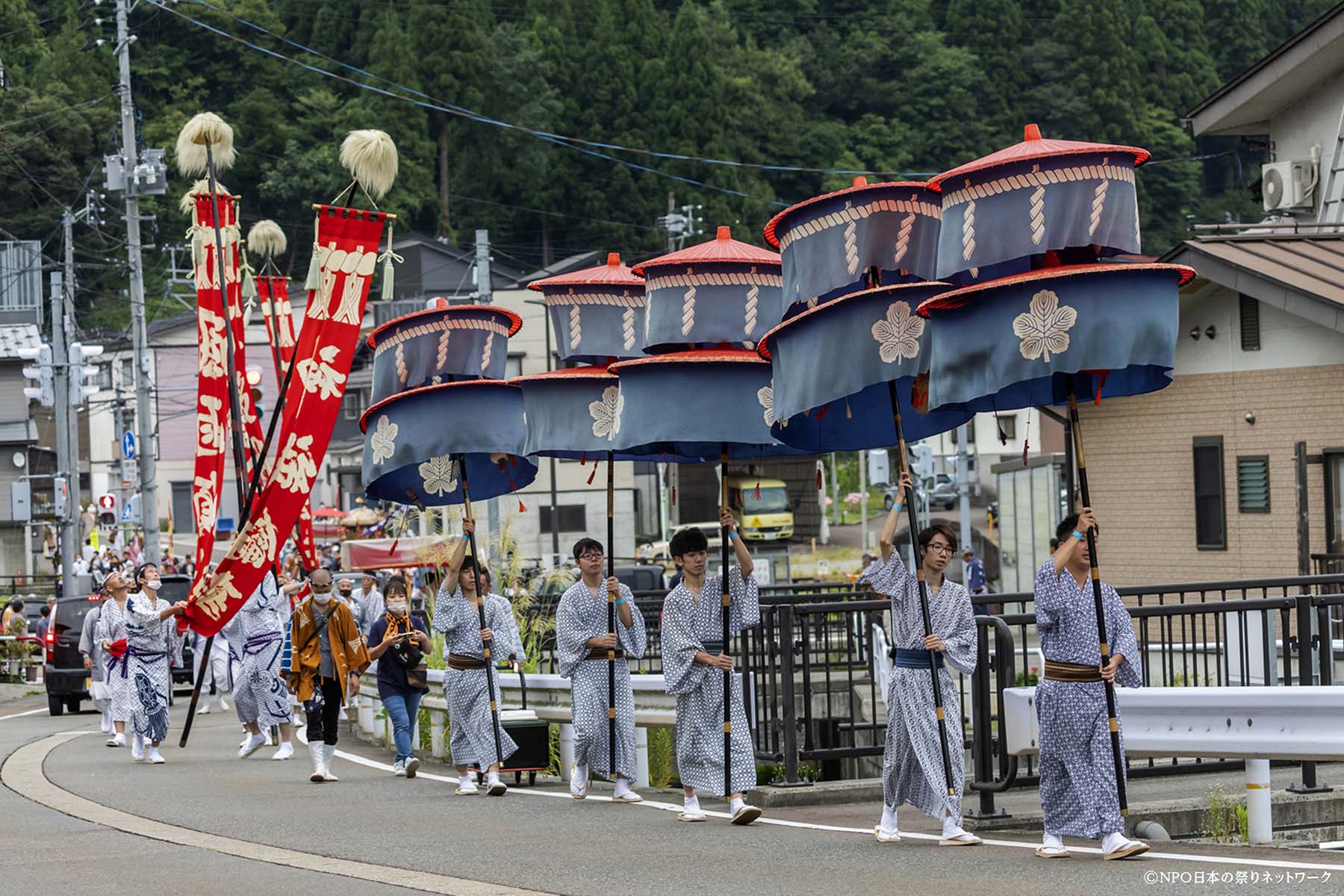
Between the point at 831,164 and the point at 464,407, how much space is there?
2446 inches

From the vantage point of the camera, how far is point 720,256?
12.2 m

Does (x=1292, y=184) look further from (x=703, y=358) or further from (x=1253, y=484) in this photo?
(x=703, y=358)

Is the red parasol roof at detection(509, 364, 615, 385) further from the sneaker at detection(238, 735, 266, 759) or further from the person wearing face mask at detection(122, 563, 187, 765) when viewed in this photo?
the sneaker at detection(238, 735, 266, 759)

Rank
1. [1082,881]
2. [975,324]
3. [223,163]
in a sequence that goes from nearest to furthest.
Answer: [1082,881] → [975,324] → [223,163]

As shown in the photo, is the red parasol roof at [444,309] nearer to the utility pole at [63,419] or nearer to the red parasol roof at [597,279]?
the red parasol roof at [597,279]

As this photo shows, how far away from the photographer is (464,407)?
540 inches

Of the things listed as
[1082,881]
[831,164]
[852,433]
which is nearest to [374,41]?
[831,164]

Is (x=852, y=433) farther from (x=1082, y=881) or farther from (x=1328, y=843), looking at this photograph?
(x=1082, y=881)

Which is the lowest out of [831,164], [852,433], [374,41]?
[852,433]

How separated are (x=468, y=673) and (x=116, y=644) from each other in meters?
5.73

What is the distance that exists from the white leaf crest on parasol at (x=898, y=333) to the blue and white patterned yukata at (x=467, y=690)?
4.70 m

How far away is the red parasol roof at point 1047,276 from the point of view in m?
9.03

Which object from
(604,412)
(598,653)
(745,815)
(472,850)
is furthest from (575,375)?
(472,850)

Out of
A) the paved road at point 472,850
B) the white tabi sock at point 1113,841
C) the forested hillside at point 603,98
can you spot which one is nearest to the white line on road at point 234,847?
the paved road at point 472,850
